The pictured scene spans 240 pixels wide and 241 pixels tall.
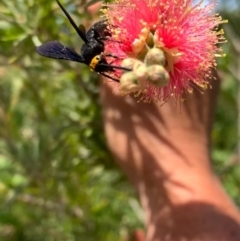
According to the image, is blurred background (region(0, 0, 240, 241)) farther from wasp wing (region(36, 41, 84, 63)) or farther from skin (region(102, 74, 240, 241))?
wasp wing (region(36, 41, 84, 63))

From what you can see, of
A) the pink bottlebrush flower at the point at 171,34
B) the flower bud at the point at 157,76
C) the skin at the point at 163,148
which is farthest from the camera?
the skin at the point at 163,148

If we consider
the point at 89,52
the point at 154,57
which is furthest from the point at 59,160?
the point at 154,57

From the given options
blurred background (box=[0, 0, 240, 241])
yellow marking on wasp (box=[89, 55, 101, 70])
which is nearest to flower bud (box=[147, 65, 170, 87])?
yellow marking on wasp (box=[89, 55, 101, 70])

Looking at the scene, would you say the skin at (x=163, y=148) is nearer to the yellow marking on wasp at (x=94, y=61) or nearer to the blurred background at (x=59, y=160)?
the blurred background at (x=59, y=160)

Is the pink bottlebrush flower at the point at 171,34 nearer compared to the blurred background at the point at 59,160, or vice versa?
the pink bottlebrush flower at the point at 171,34

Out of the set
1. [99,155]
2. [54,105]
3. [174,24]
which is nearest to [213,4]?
[174,24]

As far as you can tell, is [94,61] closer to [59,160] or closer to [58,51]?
[58,51]

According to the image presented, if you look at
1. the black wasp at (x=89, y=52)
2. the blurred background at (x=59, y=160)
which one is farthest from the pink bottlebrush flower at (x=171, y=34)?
the blurred background at (x=59, y=160)
